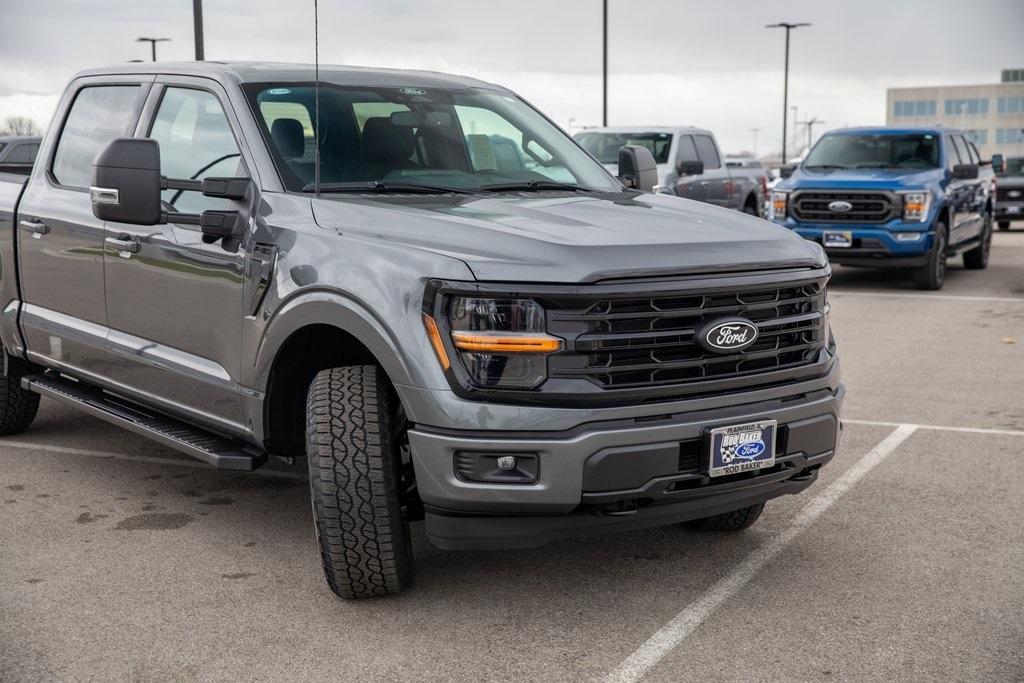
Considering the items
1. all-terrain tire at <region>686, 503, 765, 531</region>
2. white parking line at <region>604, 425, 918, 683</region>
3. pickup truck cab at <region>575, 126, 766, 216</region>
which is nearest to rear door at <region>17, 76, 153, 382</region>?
all-terrain tire at <region>686, 503, 765, 531</region>

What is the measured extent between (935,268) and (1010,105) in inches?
5136

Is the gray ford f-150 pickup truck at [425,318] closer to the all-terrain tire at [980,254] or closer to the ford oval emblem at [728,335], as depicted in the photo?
the ford oval emblem at [728,335]

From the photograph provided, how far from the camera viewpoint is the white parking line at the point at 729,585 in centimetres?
378

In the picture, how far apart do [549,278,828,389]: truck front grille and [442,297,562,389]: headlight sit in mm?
52

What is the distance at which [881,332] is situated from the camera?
1106 centimetres

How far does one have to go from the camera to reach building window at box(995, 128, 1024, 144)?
13088 centimetres

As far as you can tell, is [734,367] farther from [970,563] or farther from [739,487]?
[970,563]

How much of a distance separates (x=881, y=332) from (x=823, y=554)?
665 centimetres

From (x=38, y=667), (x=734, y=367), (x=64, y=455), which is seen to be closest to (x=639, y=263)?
(x=734, y=367)

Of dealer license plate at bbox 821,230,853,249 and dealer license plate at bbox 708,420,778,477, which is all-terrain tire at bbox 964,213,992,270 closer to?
dealer license plate at bbox 821,230,853,249

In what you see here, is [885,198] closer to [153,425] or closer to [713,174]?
[713,174]

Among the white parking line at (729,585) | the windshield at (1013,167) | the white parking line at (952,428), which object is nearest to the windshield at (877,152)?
the white parking line at (952,428)

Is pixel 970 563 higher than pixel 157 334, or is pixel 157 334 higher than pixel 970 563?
pixel 157 334

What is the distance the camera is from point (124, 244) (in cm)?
520
